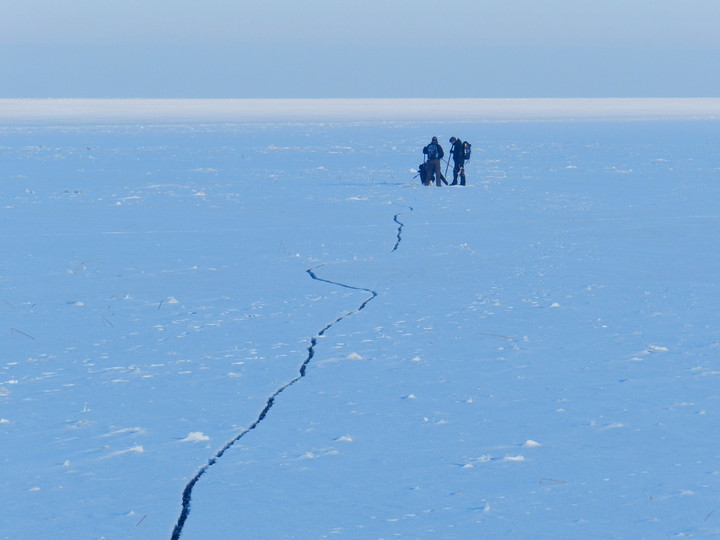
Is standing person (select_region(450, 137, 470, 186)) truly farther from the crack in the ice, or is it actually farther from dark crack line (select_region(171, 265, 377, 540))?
dark crack line (select_region(171, 265, 377, 540))

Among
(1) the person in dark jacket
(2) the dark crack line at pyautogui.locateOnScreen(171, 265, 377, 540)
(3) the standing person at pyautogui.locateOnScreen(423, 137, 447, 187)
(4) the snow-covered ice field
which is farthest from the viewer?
(1) the person in dark jacket

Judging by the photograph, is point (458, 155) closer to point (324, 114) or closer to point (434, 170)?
point (434, 170)

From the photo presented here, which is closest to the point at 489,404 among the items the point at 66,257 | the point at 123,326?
the point at 123,326

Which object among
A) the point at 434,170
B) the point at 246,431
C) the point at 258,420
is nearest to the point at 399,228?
the point at 434,170

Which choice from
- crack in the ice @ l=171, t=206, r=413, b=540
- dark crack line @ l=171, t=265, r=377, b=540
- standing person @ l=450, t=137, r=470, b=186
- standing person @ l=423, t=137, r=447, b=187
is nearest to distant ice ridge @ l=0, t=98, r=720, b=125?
standing person @ l=423, t=137, r=447, b=187

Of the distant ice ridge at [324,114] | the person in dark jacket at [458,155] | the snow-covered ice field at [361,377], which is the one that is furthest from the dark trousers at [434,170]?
the distant ice ridge at [324,114]

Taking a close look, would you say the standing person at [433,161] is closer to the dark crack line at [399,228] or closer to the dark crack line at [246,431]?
the dark crack line at [399,228]
